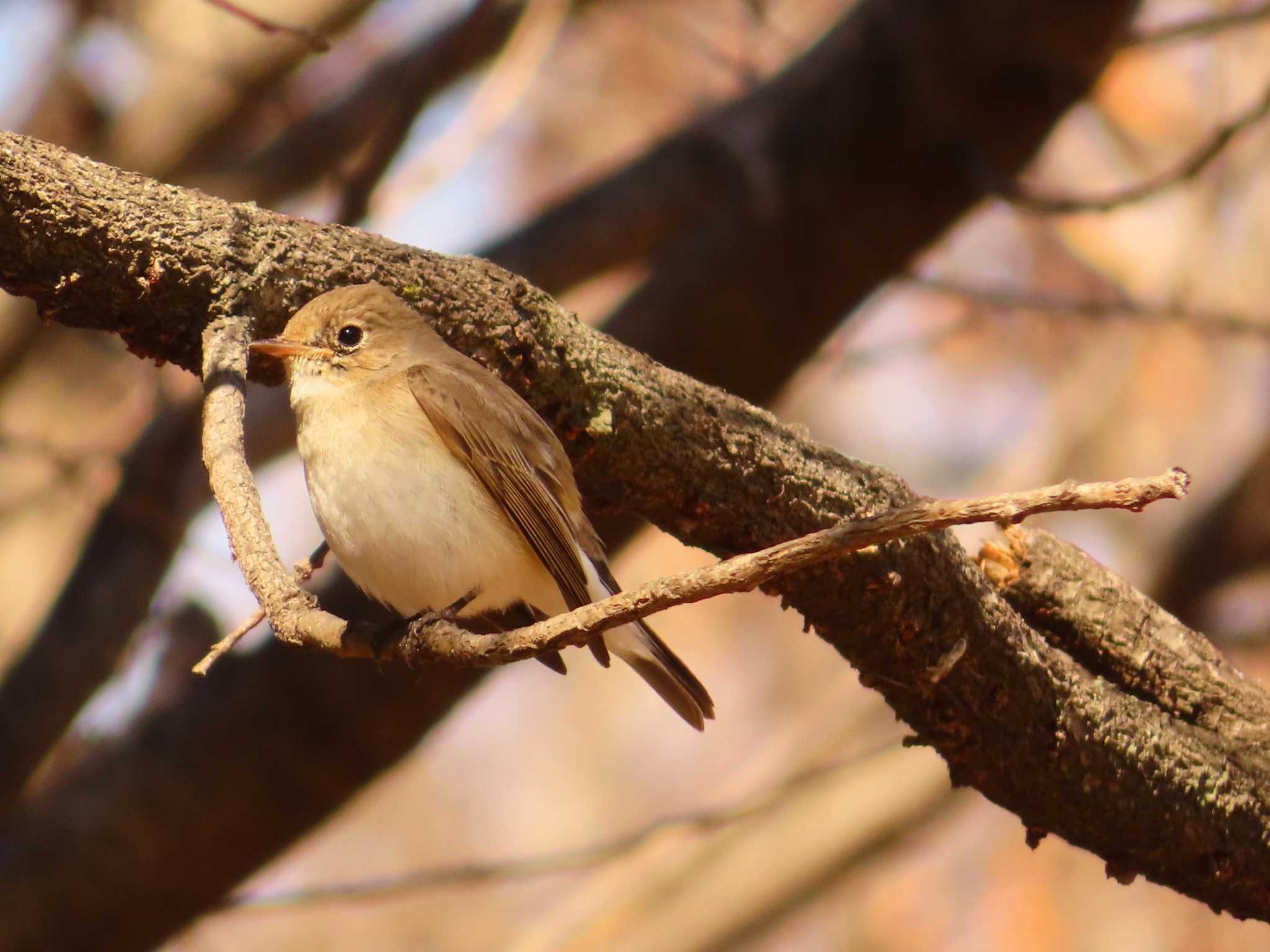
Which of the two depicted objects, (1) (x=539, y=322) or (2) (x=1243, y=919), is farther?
(2) (x=1243, y=919)

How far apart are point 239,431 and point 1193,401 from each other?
29.5 ft

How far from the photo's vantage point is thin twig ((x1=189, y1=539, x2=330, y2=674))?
2.43m

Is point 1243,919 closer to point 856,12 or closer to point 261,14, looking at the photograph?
point 856,12

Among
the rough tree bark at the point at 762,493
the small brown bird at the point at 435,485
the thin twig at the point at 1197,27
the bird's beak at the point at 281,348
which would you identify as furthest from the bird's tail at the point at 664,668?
the thin twig at the point at 1197,27

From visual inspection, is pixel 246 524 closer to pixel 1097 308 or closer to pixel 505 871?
pixel 505 871

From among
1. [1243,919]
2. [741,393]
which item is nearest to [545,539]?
[1243,919]

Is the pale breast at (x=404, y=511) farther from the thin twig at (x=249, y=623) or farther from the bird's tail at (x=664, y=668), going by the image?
the bird's tail at (x=664, y=668)

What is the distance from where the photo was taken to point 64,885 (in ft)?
16.7

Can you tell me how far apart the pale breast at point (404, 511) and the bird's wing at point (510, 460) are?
5 centimetres

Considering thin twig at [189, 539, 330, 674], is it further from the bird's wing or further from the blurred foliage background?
the blurred foliage background

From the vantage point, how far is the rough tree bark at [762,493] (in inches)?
103

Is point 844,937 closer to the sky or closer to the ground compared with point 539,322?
closer to the sky

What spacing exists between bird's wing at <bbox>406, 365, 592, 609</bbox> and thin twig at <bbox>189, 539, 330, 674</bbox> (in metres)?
0.45

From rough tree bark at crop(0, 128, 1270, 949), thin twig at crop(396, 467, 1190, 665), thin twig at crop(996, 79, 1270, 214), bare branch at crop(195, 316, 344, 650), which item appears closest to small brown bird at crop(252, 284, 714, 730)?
rough tree bark at crop(0, 128, 1270, 949)
